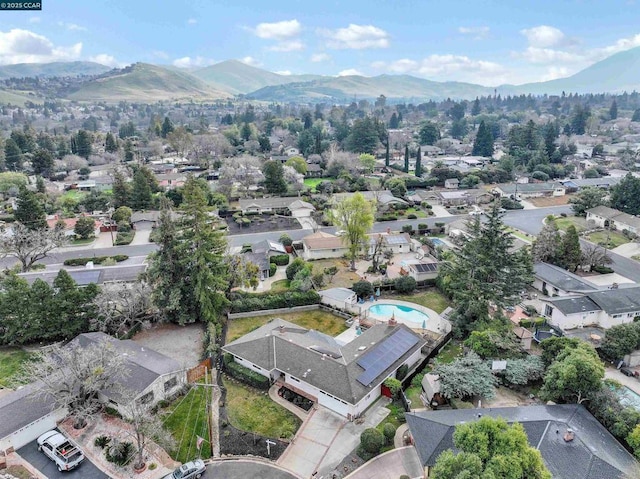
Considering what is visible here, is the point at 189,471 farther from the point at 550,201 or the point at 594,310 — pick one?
the point at 550,201

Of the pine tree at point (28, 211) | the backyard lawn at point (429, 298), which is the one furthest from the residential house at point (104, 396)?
the pine tree at point (28, 211)

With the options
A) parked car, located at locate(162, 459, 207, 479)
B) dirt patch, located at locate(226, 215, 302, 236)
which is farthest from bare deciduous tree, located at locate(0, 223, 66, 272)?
parked car, located at locate(162, 459, 207, 479)

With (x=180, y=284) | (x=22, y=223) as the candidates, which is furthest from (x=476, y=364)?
(x=22, y=223)

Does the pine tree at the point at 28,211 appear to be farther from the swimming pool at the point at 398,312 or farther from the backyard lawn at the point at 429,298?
the backyard lawn at the point at 429,298

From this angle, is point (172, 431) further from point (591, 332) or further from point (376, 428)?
point (591, 332)

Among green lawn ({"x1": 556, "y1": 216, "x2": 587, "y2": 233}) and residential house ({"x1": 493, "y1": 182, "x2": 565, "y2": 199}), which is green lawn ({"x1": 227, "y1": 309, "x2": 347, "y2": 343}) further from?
residential house ({"x1": 493, "y1": 182, "x2": 565, "y2": 199})

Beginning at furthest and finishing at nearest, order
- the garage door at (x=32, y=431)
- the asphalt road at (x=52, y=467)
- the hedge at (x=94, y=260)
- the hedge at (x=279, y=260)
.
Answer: the hedge at (x=94, y=260)
the hedge at (x=279, y=260)
the garage door at (x=32, y=431)
the asphalt road at (x=52, y=467)
